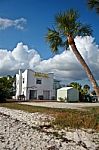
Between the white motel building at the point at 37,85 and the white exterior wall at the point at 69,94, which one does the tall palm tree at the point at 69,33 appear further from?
the white motel building at the point at 37,85

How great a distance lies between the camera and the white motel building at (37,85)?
78.4m

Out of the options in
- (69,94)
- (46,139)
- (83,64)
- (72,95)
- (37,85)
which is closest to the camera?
(46,139)

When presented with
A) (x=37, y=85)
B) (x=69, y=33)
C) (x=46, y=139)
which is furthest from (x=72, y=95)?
(x=46, y=139)

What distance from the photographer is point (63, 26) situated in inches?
944

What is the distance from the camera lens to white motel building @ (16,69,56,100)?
78.4 metres

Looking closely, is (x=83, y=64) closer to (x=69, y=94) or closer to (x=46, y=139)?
(x=46, y=139)

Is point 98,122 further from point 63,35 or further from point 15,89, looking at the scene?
point 15,89

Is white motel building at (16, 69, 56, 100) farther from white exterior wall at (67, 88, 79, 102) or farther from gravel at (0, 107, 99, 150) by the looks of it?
gravel at (0, 107, 99, 150)

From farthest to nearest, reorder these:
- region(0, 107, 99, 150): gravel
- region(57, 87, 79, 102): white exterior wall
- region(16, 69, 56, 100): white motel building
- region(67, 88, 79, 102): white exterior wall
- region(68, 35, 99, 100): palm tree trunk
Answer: region(16, 69, 56, 100): white motel building → region(67, 88, 79, 102): white exterior wall → region(57, 87, 79, 102): white exterior wall → region(68, 35, 99, 100): palm tree trunk → region(0, 107, 99, 150): gravel

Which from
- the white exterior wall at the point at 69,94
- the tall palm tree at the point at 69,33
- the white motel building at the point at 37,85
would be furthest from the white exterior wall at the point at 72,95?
the tall palm tree at the point at 69,33

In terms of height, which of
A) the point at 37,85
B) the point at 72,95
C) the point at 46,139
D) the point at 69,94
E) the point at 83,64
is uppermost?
the point at 37,85

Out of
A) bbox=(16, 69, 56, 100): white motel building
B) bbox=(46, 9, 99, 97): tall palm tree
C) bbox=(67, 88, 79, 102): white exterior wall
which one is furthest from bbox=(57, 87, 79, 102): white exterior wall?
bbox=(46, 9, 99, 97): tall palm tree

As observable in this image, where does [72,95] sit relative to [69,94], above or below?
below

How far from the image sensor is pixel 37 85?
79.2 meters
